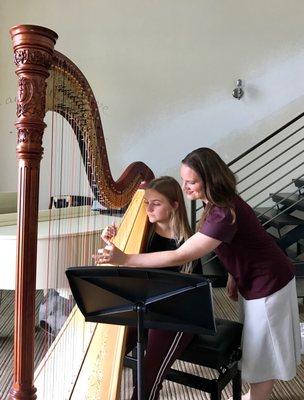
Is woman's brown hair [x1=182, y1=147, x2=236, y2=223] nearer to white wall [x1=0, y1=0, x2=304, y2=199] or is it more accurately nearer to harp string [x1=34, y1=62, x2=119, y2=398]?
harp string [x1=34, y1=62, x2=119, y2=398]

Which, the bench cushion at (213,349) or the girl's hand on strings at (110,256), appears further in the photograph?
the bench cushion at (213,349)

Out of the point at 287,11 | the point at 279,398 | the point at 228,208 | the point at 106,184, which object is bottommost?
the point at 279,398

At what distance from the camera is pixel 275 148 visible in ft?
17.8

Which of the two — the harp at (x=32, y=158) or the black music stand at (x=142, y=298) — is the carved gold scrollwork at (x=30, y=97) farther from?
the black music stand at (x=142, y=298)

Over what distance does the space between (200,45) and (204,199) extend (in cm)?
418

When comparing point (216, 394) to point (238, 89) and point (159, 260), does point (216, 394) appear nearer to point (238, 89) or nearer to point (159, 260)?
point (159, 260)

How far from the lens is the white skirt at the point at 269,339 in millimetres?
1785

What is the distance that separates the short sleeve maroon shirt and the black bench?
190 millimetres

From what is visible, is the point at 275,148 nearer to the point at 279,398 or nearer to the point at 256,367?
the point at 279,398

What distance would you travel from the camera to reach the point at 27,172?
3.03ft

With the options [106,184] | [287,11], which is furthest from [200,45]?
[106,184]

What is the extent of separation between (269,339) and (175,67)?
426 cm

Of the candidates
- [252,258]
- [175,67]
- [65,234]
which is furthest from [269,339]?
[175,67]

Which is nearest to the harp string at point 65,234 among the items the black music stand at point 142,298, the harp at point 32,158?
the harp at point 32,158
